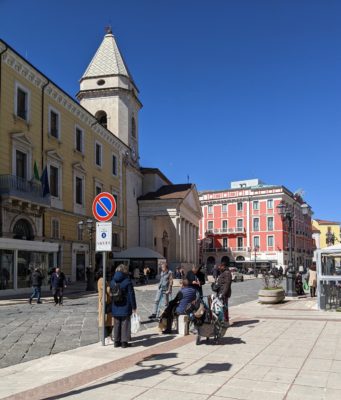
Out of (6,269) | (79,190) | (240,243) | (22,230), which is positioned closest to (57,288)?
(6,269)

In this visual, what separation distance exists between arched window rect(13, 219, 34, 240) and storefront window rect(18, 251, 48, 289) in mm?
2727

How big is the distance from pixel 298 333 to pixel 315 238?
366 feet

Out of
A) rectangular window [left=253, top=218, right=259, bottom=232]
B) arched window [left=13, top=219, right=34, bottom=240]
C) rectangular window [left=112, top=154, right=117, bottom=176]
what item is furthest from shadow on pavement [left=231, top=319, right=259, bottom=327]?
rectangular window [left=253, top=218, right=259, bottom=232]

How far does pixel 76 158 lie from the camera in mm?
37562

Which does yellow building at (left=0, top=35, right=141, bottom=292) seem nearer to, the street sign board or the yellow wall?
the yellow wall

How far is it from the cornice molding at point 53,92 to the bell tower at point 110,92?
14.3 feet

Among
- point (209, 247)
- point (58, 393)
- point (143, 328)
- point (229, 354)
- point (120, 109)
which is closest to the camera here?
point (58, 393)

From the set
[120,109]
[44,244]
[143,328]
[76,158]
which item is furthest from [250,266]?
[143,328]

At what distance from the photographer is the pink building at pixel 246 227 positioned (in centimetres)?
7994

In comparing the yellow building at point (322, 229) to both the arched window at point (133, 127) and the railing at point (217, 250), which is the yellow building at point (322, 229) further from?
the arched window at point (133, 127)

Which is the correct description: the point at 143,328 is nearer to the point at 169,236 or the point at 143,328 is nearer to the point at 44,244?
the point at 44,244

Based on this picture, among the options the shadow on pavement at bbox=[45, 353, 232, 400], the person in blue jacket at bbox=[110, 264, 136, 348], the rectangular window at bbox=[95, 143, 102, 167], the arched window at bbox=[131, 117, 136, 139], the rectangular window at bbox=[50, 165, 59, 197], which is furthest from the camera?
the arched window at bbox=[131, 117, 136, 139]

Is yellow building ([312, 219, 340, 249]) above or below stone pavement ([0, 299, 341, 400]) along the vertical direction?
above

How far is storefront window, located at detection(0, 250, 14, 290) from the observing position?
23.2 meters
